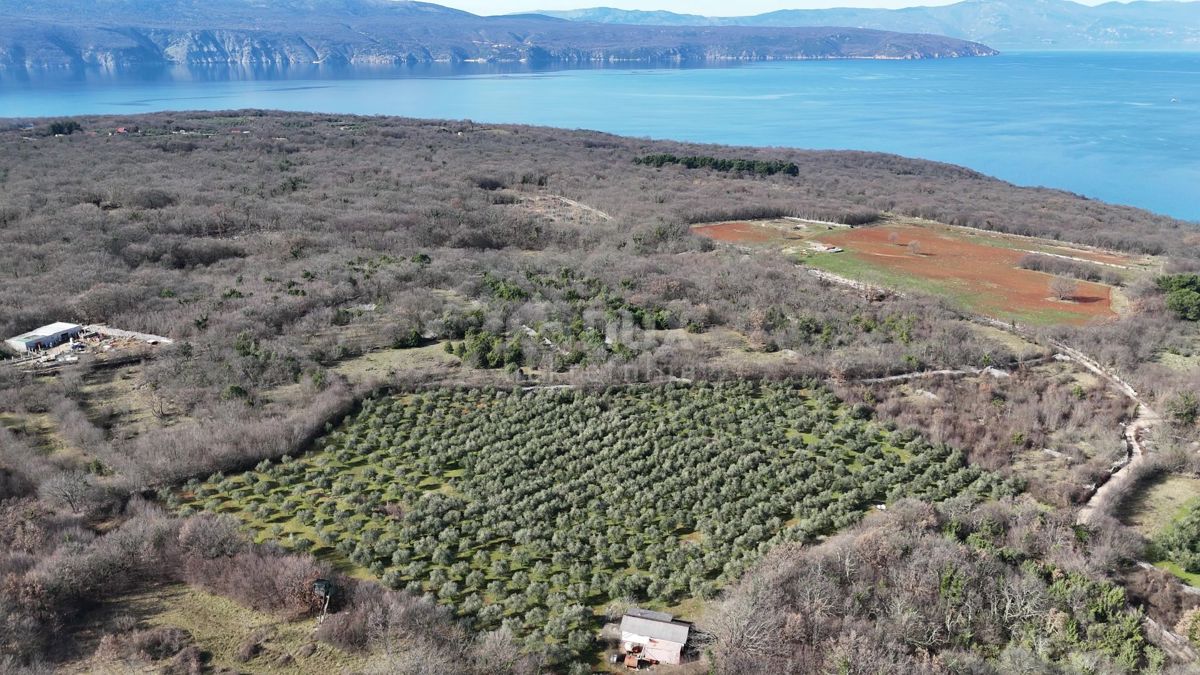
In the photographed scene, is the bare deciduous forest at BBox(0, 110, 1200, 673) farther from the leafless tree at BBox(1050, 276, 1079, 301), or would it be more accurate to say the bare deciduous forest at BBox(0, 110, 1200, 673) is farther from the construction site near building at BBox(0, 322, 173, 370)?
the leafless tree at BBox(1050, 276, 1079, 301)

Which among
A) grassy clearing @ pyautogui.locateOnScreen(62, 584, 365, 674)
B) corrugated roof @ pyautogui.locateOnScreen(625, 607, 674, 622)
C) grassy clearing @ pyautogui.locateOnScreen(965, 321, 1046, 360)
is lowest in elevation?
grassy clearing @ pyautogui.locateOnScreen(62, 584, 365, 674)

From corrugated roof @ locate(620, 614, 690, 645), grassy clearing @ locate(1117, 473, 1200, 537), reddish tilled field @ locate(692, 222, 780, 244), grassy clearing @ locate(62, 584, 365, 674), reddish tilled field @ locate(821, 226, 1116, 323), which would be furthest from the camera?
reddish tilled field @ locate(692, 222, 780, 244)

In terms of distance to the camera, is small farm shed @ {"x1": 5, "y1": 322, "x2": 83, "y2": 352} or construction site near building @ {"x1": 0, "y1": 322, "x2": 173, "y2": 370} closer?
construction site near building @ {"x1": 0, "y1": 322, "x2": 173, "y2": 370}

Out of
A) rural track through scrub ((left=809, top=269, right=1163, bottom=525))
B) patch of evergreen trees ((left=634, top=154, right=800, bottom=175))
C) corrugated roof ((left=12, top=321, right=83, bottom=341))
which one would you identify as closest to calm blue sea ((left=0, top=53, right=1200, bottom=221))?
patch of evergreen trees ((left=634, top=154, right=800, bottom=175))

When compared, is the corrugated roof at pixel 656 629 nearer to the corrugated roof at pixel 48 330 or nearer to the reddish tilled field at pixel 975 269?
the corrugated roof at pixel 48 330

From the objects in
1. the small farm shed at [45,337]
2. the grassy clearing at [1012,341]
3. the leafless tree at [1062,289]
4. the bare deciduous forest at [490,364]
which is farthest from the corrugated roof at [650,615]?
the leafless tree at [1062,289]

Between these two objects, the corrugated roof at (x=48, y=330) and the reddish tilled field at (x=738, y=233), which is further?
the reddish tilled field at (x=738, y=233)

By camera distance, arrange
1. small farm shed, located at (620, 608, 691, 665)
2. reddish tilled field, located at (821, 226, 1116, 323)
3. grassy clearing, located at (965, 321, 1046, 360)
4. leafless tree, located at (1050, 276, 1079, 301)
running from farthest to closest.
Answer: leafless tree, located at (1050, 276, 1079, 301), reddish tilled field, located at (821, 226, 1116, 323), grassy clearing, located at (965, 321, 1046, 360), small farm shed, located at (620, 608, 691, 665)

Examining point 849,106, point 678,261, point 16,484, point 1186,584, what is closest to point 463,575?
point 16,484
